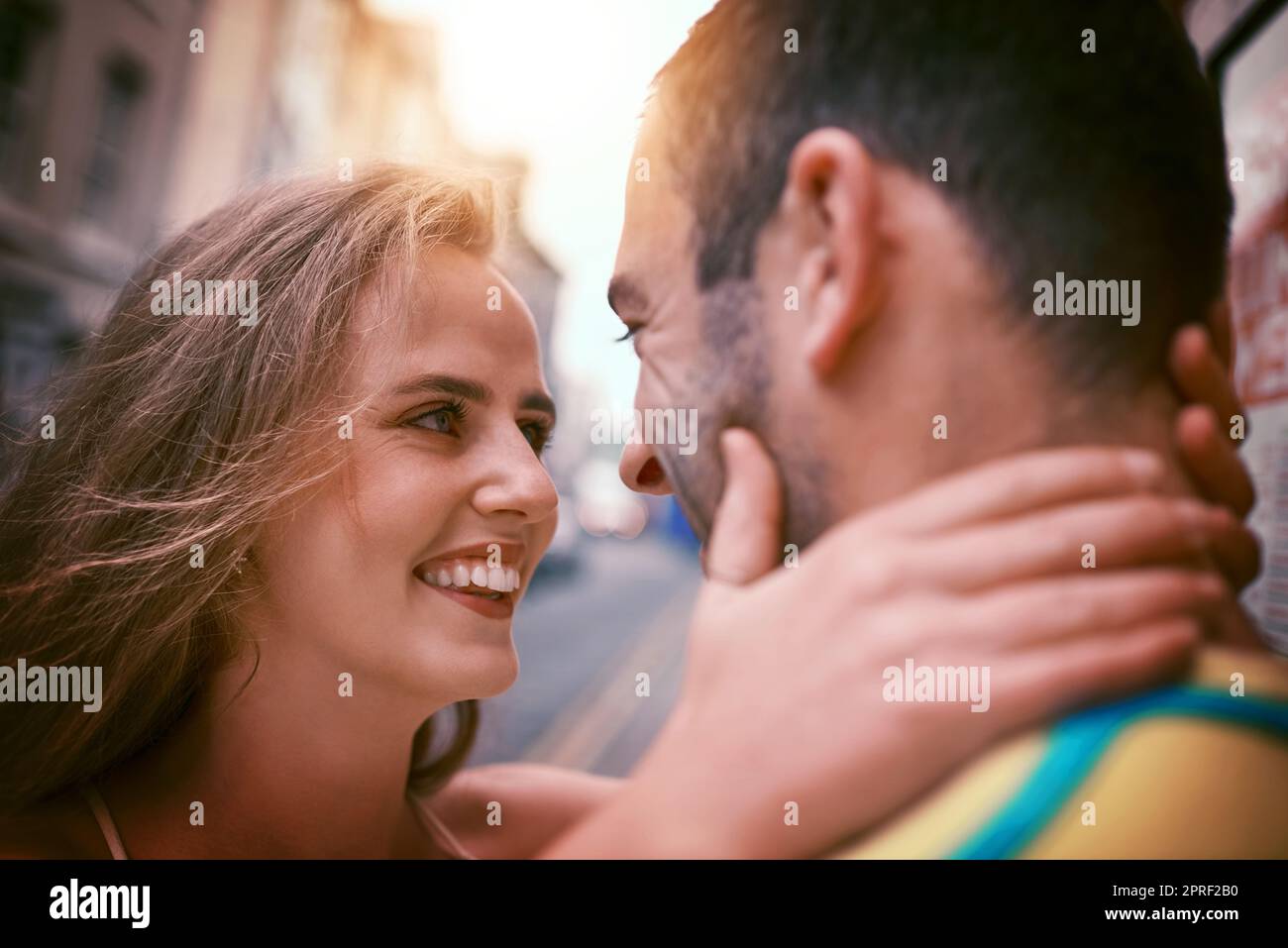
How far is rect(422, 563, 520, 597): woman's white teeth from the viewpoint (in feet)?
4.23

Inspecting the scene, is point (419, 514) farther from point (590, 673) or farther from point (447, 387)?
point (590, 673)

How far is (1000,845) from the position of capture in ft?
3.31

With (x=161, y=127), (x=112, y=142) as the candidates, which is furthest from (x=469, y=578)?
(x=112, y=142)

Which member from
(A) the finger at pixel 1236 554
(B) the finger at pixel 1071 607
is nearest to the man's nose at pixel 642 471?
(B) the finger at pixel 1071 607

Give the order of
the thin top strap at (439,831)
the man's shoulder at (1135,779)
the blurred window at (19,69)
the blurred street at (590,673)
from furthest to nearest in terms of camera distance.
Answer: the blurred street at (590,673), the blurred window at (19,69), the thin top strap at (439,831), the man's shoulder at (1135,779)

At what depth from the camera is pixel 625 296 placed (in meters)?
1.21

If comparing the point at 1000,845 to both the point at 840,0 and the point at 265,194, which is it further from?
the point at 265,194

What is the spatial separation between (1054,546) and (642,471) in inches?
23.3

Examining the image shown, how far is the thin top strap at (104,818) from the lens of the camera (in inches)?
51.4

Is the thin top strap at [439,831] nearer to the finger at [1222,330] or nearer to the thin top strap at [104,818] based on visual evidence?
the thin top strap at [104,818]

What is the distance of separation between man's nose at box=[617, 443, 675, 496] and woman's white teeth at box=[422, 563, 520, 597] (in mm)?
249

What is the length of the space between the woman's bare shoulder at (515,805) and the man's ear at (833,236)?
95 centimetres
